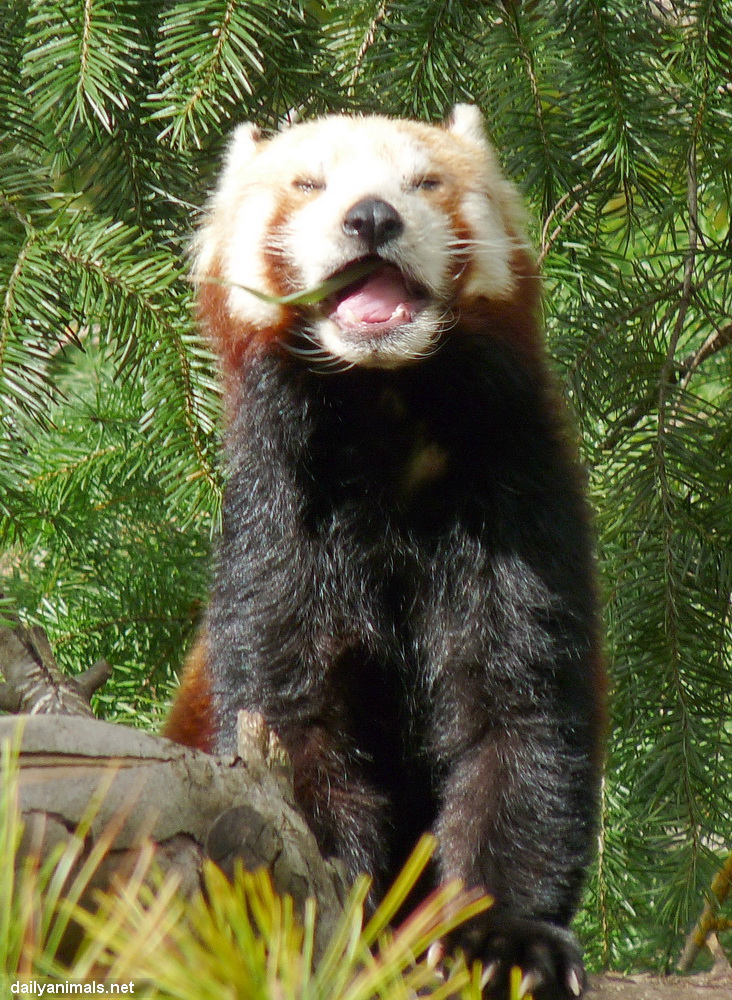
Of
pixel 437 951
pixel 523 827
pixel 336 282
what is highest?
pixel 336 282

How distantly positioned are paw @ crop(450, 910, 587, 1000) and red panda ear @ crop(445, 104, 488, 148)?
5.58ft

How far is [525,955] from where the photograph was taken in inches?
76.2

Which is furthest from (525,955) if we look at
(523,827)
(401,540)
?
(401,540)

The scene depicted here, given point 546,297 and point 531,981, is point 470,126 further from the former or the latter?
point 531,981

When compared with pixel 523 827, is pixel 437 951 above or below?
below

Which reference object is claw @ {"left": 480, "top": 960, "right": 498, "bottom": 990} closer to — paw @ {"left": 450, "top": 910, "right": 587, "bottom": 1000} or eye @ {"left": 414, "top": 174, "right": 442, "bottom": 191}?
paw @ {"left": 450, "top": 910, "right": 587, "bottom": 1000}

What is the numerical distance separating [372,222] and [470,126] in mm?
667

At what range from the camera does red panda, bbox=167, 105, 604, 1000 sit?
7.22 feet

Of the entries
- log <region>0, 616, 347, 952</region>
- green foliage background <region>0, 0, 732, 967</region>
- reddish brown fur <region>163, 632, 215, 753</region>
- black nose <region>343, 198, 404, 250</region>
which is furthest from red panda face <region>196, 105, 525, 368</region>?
log <region>0, 616, 347, 952</region>

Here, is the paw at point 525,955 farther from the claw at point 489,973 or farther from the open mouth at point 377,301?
the open mouth at point 377,301

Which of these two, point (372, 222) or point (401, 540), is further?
point (401, 540)

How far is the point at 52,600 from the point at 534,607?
1.26 m

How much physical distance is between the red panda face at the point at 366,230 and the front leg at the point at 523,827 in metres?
0.79

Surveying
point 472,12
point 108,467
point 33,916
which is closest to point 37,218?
point 108,467
